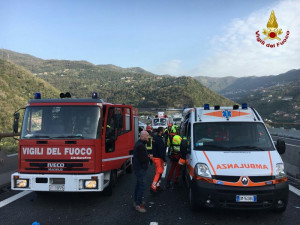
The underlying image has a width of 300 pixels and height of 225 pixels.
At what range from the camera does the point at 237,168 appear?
524 cm

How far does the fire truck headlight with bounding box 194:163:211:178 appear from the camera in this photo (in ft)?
17.5

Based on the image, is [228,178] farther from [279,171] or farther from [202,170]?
[279,171]

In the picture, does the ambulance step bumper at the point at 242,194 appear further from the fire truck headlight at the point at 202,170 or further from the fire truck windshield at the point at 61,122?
the fire truck windshield at the point at 61,122

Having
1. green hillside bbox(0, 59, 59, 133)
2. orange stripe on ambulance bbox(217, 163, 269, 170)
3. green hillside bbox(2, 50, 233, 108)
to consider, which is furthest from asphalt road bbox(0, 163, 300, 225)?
green hillside bbox(2, 50, 233, 108)

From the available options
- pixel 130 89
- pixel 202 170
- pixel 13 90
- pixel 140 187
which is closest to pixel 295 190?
pixel 202 170

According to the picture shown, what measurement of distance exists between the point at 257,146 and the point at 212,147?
0.95 m

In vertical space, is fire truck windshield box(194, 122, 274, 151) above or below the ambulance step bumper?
above

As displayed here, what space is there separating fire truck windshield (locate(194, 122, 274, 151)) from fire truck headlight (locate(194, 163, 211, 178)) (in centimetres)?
71

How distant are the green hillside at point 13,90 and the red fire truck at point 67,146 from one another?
21.1m

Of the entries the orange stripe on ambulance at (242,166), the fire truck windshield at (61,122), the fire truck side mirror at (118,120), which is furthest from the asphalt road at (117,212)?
the fire truck side mirror at (118,120)

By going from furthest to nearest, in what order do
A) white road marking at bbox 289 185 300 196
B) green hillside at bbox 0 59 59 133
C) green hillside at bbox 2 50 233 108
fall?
1. green hillside at bbox 2 50 233 108
2. green hillside at bbox 0 59 59 133
3. white road marking at bbox 289 185 300 196

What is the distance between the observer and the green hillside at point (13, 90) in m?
27.8

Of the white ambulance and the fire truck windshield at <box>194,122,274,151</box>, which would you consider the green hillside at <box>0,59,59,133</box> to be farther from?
the white ambulance

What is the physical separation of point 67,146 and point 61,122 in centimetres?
→ 65
